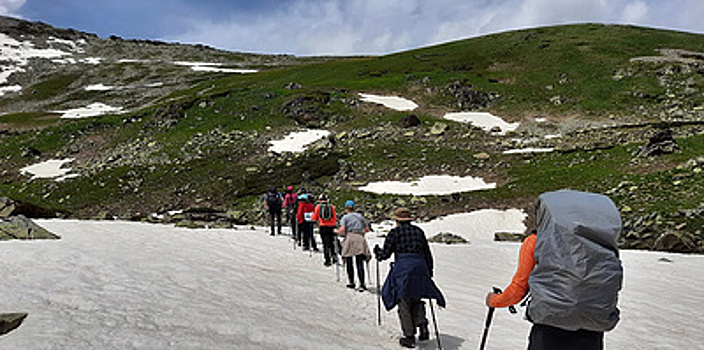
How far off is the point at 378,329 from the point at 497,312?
Result: 406cm

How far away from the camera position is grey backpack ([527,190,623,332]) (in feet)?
13.8

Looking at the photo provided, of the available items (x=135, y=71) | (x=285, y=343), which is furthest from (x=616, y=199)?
(x=135, y=71)

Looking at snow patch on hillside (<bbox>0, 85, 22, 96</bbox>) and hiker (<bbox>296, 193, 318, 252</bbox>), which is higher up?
snow patch on hillside (<bbox>0, 85, 22, 96</bbox>)

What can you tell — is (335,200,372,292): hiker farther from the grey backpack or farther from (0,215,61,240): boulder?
(0,215,61,240): boulder

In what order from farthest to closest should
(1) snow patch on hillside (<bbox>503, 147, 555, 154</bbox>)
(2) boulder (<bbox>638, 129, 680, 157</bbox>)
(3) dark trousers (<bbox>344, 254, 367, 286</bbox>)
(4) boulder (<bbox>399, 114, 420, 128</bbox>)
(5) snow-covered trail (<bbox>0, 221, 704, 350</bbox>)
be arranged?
1. (4) boulder (<bbox>399, 114, 420, 128</bbox>)
2. (1) snow patch on hillside (<bbox>503, 147, 555, 154</bbox>)
3. (2) boulder (<bbox>638, 129, 680, 157</bbox>)
4. (3) dark trousers (<bbox>344, 254, 367, 286</bbox>)
5. (5) snow-covered trail (<bbox>0, 221, 704, 350</bbox>)

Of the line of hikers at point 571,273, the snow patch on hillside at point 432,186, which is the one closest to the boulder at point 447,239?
the snow patch on hillside at point 432,186

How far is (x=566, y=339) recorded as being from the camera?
4602 mm

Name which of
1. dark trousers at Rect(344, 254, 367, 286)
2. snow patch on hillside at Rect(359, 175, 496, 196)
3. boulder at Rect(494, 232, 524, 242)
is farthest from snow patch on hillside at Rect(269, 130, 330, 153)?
dark trousers at Rect(344, 254, 367, 286)

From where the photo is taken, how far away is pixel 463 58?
9269 cm

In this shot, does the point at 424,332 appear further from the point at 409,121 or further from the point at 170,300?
the point at 409,121

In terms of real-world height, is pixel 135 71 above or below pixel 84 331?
above

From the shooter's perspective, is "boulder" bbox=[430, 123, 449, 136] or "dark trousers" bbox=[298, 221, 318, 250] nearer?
"dark trousers" bbox=[298, 221, 318, 250]

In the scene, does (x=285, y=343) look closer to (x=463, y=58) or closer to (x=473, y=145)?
(x=473, y=145)

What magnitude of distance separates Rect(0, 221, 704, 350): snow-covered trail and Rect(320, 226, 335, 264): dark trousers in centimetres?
60
